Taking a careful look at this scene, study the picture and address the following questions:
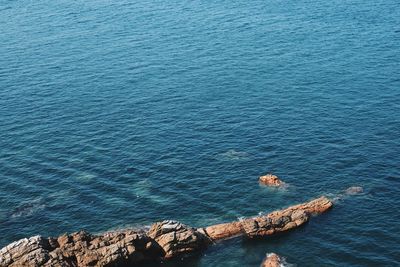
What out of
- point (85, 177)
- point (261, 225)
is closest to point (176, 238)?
point (261, 225)

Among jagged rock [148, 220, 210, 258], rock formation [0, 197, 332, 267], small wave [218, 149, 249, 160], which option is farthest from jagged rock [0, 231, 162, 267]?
small wave [218, 149, 249, 160]

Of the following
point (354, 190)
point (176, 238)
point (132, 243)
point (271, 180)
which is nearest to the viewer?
point (132, 243)

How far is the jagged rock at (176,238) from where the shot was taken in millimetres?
102062

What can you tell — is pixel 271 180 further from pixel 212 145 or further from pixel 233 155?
pixel 212 145

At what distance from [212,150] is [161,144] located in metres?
13.4

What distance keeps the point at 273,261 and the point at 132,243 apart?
24.6 meters

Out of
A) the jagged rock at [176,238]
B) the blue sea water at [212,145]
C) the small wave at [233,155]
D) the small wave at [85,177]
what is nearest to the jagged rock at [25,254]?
the blue sea water at [212,145]

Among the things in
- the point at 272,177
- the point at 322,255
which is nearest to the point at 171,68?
the point at 272,177

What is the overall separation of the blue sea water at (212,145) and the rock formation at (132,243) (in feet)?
8.91

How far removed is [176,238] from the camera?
10238 cm

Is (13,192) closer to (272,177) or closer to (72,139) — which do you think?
(72,139)

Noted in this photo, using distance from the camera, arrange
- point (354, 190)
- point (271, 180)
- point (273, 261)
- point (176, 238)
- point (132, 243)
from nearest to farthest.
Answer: point (273, 261), point (132, 243), point (176, 238), point (354, 190), point (271, 180)

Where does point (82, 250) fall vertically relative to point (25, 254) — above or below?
below

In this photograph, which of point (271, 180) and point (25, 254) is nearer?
point (25, 254)
